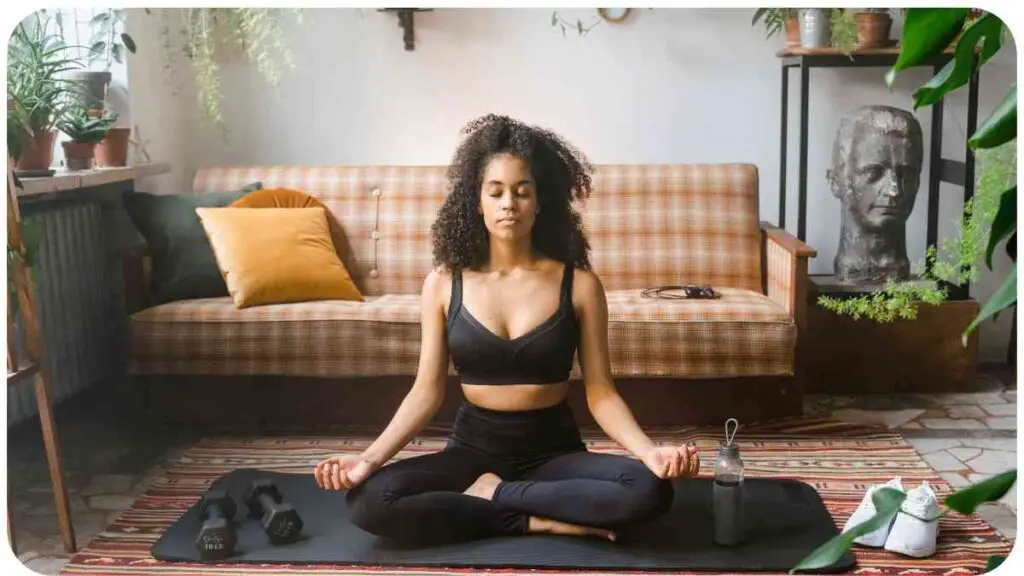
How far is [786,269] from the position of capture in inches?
94.7

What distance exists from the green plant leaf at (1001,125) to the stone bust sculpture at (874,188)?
154 cm

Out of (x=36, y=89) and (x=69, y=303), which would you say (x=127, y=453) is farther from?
(x=36, y=89)

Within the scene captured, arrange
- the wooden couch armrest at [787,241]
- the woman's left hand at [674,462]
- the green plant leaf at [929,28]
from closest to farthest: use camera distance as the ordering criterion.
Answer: the green plant leaf at [929,28]
the woman's left hand at [674,462]
the wooden couch armrest at [787,241]

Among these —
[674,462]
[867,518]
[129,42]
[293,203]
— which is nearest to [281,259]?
[293,203]

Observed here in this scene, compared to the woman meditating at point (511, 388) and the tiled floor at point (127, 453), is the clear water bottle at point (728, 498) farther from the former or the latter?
the tiled floor at point (127, 453)

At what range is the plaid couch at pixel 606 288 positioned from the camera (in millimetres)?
2148

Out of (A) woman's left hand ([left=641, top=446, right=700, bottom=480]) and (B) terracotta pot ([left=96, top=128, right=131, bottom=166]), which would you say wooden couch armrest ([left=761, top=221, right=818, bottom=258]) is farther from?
(B) terracotta pot ([left=96, top=128, right=131, bottom=166])

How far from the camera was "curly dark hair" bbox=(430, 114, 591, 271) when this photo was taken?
1.88 m

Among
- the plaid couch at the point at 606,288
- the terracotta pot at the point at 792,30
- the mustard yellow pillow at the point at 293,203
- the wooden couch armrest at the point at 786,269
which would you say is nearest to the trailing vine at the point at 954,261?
the wooden couch armrest at the point at 786,269

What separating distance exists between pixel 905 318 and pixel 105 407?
1848 mm

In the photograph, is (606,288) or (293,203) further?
(293,203)

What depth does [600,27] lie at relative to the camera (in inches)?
86.3

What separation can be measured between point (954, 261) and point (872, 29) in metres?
0.61

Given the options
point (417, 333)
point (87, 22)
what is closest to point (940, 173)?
point (417, 333)
